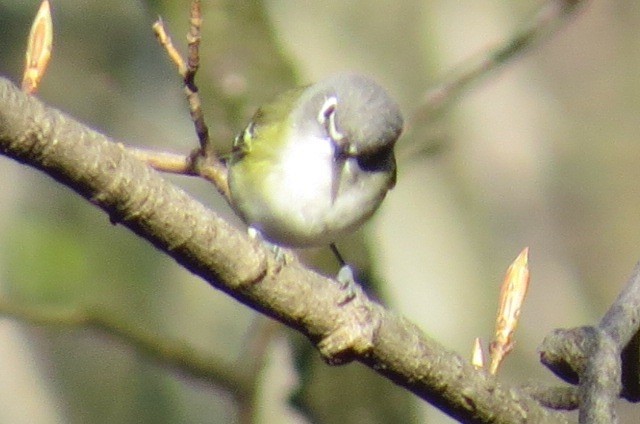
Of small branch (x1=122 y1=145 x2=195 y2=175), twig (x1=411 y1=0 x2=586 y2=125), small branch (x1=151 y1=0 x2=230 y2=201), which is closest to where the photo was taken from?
small branch (x1=151 y1=0 x2=230 y2=201)

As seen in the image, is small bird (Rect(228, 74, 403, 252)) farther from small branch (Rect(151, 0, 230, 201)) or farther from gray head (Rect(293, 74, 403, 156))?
small branch (Rect(151, 0, 230, 201))

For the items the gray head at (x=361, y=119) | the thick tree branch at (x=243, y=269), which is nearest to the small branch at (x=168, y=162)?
the thick tree branch at (x=243, y=269)

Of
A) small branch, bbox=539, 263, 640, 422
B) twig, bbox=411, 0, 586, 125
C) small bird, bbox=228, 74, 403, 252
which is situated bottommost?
small branch, bbox=539, 263, 640, 422

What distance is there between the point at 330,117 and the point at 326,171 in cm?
22

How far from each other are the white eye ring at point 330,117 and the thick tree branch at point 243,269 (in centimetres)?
144

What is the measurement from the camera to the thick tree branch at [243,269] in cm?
185

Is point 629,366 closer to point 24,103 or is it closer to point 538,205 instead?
point 24,103

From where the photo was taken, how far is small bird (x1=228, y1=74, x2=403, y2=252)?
12.1 ft

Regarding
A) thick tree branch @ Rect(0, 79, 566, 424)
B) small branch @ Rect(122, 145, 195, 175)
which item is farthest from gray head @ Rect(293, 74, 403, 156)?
thick tree branch @ Rect(0, 79, 566, 424)

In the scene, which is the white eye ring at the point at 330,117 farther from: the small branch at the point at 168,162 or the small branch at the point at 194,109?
the small branch at the point at 168,162

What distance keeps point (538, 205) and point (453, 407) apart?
5443mm

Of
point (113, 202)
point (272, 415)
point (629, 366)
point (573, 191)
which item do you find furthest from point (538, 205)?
point (113, 202)

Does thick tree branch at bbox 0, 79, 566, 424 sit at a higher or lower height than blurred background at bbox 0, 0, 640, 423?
lower

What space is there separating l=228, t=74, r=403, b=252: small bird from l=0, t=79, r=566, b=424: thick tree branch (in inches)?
51.3
